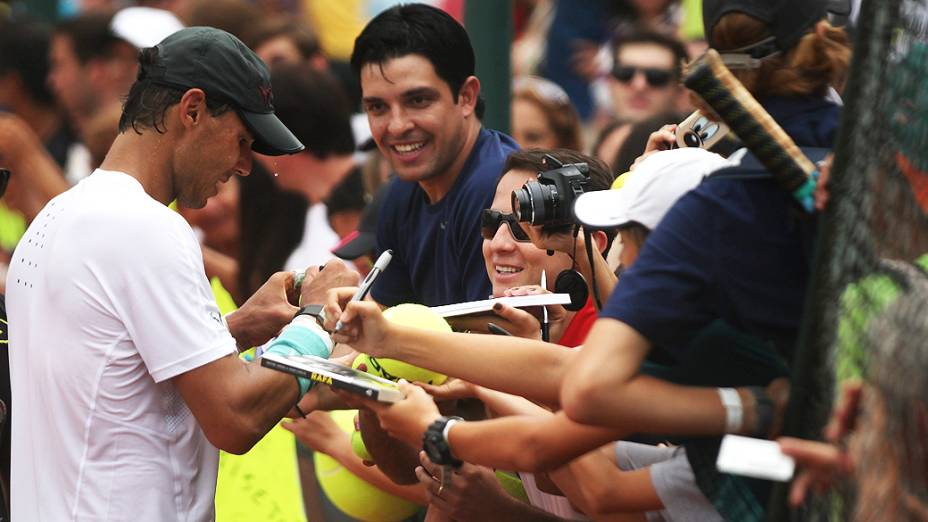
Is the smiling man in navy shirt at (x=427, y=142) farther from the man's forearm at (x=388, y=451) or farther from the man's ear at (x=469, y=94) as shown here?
the man's forearm at (x=388, y=451)

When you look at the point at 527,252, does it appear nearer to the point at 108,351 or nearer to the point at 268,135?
the point at 268,135

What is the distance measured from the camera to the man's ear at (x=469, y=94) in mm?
4957

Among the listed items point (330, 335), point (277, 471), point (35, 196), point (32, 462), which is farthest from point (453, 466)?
point (35, 196)

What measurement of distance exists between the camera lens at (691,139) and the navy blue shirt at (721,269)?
37.0 inches

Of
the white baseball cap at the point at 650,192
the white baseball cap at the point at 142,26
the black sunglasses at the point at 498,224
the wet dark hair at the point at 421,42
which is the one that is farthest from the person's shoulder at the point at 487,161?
the white baseball cap at the point at 142,26

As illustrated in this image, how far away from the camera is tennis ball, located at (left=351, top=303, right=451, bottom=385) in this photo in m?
3.46

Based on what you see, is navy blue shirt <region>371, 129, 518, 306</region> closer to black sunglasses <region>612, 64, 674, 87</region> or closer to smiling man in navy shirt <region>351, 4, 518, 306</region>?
smiling man in navy shirt <region>351, 4, 518, 306</region>

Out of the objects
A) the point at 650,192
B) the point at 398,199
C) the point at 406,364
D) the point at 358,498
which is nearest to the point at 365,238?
the point at 398,199

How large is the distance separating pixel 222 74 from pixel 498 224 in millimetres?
940

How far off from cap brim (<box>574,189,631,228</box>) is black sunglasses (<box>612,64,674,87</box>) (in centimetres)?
453

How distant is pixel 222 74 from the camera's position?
142 inches

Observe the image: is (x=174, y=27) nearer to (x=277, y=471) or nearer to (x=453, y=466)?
(x=277, y=471)

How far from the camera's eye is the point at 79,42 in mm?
8352

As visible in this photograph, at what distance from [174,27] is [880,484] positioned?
648cm
